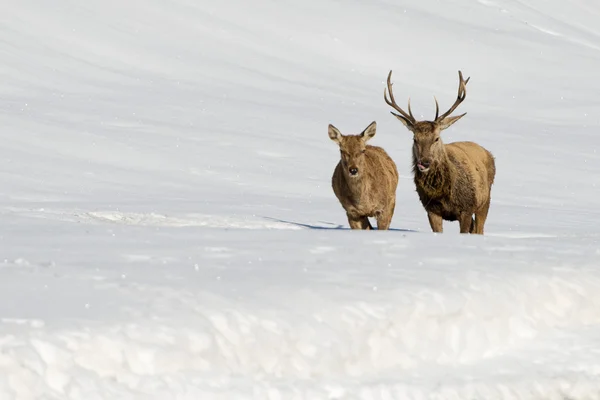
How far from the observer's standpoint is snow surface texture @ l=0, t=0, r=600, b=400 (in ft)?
20.4

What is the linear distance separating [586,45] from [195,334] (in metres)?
48.0

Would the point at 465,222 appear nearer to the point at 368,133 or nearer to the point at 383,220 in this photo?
the point at 383,220

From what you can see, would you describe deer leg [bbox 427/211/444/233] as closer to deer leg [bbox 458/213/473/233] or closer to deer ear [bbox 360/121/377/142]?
deer leg [bbox 458/213/473/233]

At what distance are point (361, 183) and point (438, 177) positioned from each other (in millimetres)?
1189

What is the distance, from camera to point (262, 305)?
22.0 ft

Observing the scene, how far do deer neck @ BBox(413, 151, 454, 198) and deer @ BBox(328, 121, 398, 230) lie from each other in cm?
100

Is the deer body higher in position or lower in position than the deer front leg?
higher

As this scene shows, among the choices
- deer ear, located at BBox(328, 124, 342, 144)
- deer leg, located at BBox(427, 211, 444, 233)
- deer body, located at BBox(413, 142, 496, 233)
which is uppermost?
deer ear, located at BBox(328, 124, 342, 144)

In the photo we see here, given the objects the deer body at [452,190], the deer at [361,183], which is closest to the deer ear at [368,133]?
the deer at [361,183]

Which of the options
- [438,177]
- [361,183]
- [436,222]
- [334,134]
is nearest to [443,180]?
[438,177]

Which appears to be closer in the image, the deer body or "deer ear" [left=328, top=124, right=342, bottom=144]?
the deer body

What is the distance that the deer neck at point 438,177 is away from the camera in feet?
39.7

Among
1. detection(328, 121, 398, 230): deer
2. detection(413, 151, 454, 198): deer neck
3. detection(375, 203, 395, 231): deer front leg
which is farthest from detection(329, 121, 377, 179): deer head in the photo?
detection(413, 151, 454, 198): deer neck

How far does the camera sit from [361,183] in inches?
514
